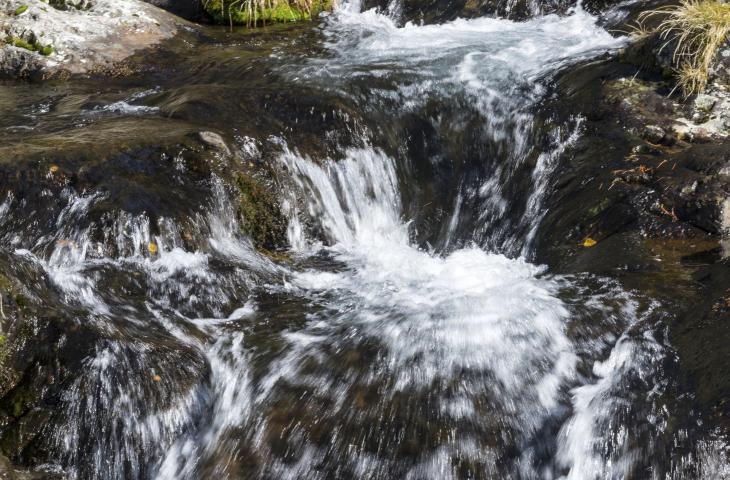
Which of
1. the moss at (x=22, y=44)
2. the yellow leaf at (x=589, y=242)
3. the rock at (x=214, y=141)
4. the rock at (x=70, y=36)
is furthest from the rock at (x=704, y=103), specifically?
the moss at (x=22, y=44)

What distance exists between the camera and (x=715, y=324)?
4.28m

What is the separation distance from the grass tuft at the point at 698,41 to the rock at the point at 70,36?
251 inches

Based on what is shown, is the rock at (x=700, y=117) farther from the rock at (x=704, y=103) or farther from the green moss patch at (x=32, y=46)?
the green moss patch at (x=32, y=46)

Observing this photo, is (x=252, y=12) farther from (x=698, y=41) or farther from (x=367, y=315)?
(x=367, y=315)

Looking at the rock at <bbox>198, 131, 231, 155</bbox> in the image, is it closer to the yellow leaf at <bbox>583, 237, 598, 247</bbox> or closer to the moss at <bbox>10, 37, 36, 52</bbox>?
the yellow leaf at <bbox>583, 237, 598, 247</bbox>

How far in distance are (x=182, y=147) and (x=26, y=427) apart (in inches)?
116

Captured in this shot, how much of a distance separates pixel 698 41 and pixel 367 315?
437 cm

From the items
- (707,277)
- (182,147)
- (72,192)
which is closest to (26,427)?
(72,192)

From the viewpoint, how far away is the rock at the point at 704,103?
662 centimetres

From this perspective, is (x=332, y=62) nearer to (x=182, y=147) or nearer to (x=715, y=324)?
(x=182, y=147)

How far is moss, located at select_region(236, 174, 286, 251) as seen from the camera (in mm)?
6305

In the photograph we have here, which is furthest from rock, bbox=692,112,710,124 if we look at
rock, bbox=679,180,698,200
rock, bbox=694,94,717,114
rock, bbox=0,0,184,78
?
rock, bbox=0,0,184,78

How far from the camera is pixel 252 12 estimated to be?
10.5 meters

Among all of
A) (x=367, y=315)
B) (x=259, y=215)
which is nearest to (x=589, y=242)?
(x=367, y=315)
